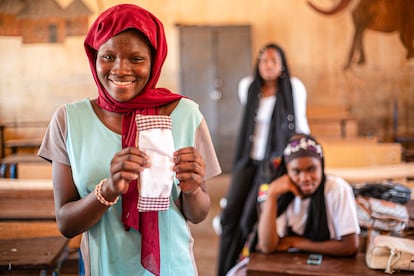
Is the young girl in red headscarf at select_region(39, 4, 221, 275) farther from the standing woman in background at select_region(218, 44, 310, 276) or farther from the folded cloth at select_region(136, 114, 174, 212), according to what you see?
the standing woman in background at select_region(218, 44, 310, 276)

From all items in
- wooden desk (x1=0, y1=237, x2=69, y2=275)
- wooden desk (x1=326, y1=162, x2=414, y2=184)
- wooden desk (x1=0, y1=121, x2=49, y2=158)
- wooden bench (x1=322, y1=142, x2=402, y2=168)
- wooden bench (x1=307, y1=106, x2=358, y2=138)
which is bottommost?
wooden desk (x1=0, y1=237, x2=69, y2=275)

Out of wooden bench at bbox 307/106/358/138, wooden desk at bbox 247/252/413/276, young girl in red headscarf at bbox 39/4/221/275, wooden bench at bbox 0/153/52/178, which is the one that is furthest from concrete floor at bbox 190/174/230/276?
young girl in red headscarf at bbox 39/4/221/275

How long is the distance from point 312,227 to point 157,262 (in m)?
1.26

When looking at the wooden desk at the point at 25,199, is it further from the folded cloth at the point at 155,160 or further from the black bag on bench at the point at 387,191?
the black bag on bench at the point at 387,191

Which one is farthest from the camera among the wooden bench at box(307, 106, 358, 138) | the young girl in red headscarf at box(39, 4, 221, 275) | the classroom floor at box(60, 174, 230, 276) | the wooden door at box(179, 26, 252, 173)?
the wooden door at box(179, 26, 252, 173)

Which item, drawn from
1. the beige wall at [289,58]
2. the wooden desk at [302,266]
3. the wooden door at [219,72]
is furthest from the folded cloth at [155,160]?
the wooden door at [219,72]

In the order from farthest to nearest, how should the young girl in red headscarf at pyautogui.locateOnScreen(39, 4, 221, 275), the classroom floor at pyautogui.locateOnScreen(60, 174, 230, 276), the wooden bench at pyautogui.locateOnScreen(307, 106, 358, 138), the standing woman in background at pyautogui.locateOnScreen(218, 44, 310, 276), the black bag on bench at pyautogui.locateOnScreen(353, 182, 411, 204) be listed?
1. the wooden bench at pyautogui.locateOnScreen(307, 106, 358, 138)
2. the classroom floor at pyautogui.locateOnScreen(60, 174, 230, 276)
3. the standing woman in background at pyautogui.locateOnScreen(218, 44, 310, 276)
4. the black bag on bench at pyautogui.locateOnScreen(353, 182, 411, 204)
5. the young girl in red headscarf at pyautogui.locateOnScreen(39, 4, 221, 275)

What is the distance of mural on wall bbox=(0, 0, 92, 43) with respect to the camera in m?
1.48

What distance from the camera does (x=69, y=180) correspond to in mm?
1175

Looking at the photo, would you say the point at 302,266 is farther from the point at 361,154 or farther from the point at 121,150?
the point at 361,154

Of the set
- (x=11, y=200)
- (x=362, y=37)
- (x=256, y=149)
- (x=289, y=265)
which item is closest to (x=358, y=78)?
(x=362, y=37)

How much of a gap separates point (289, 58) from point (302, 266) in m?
6.51

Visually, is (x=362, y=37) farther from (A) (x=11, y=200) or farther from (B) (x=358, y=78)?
(A) (x=11, y=200)

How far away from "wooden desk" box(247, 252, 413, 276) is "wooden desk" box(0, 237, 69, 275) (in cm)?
71
